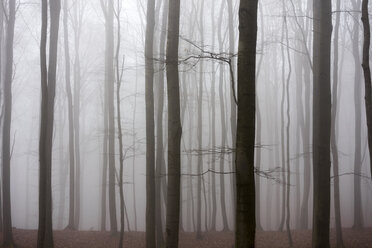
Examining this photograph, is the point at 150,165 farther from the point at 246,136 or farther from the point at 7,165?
the point at 7,165

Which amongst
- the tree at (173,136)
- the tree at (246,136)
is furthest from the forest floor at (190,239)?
the tree at (246,136)

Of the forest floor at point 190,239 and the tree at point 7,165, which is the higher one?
the tree at point 7,165

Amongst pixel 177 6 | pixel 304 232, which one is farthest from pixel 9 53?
pixel 304 232

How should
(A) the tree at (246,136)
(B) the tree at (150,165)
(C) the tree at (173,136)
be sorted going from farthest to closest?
(B) the tree at (150,165) < (C) the tree at (173,136) < (A) the tree at (246,136)

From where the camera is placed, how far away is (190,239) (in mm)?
13867

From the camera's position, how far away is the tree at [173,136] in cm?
681

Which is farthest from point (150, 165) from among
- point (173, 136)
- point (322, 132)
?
point (322, 132)

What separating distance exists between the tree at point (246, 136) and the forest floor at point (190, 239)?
8.31 meters

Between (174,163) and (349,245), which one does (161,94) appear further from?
(349,245)

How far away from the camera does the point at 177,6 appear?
24.7ft

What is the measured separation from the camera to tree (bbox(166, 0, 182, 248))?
6812 millimetres

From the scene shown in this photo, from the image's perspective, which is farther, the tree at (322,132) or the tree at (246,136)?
the tree at (322,132)

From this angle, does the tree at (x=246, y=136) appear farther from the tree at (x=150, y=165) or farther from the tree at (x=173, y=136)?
the tree at (x=150, y=165)

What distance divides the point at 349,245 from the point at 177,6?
971 cm
